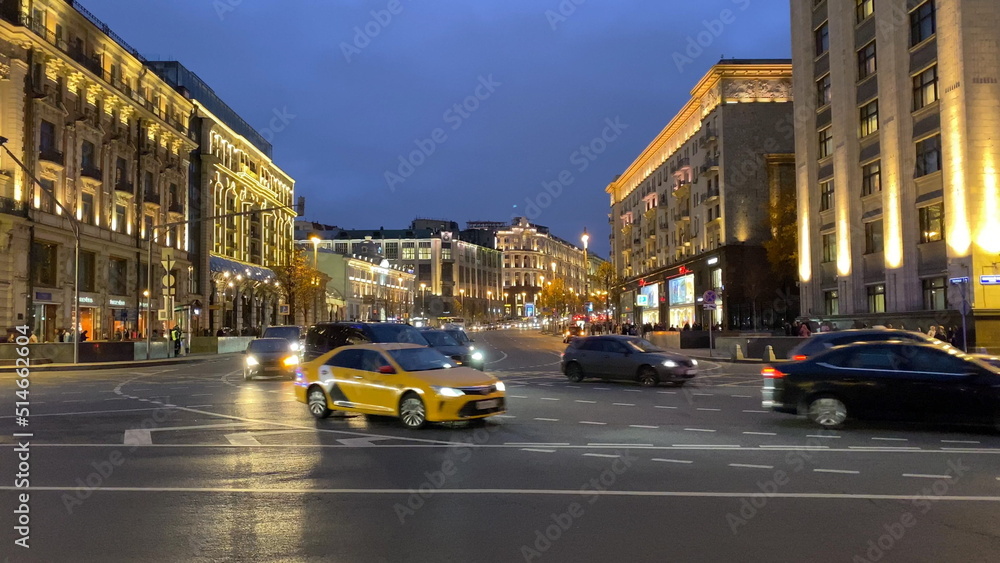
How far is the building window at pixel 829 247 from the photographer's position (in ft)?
139

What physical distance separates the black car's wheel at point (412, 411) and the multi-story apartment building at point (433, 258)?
425 ft

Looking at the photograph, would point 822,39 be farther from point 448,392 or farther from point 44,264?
point 44,264

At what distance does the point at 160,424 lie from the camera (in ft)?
46.6

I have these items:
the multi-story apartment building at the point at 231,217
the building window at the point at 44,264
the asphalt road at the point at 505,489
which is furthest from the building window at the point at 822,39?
the building window at the point at 44,264

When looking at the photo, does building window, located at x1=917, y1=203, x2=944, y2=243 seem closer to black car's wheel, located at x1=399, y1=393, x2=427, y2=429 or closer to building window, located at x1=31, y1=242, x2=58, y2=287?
black car's wheel, located at x1=399, y1=393, x2=427, y2=429

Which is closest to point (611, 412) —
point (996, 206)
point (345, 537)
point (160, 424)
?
point (160, 424)

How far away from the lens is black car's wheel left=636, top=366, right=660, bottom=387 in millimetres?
21995

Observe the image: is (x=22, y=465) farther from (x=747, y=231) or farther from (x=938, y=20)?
(x=747, y=231)

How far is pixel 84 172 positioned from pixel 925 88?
46956 millimetres

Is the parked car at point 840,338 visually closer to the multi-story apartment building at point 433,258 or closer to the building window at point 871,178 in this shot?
the building window at point 871,178

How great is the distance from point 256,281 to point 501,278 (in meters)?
116

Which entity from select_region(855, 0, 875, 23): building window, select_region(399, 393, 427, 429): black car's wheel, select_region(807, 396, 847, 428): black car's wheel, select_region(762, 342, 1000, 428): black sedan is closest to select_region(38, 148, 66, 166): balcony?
select_region(399, 393, 427, 429): black car's wheel

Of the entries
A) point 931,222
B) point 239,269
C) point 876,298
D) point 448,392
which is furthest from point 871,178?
point 239,269

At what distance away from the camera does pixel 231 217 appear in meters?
75.9
